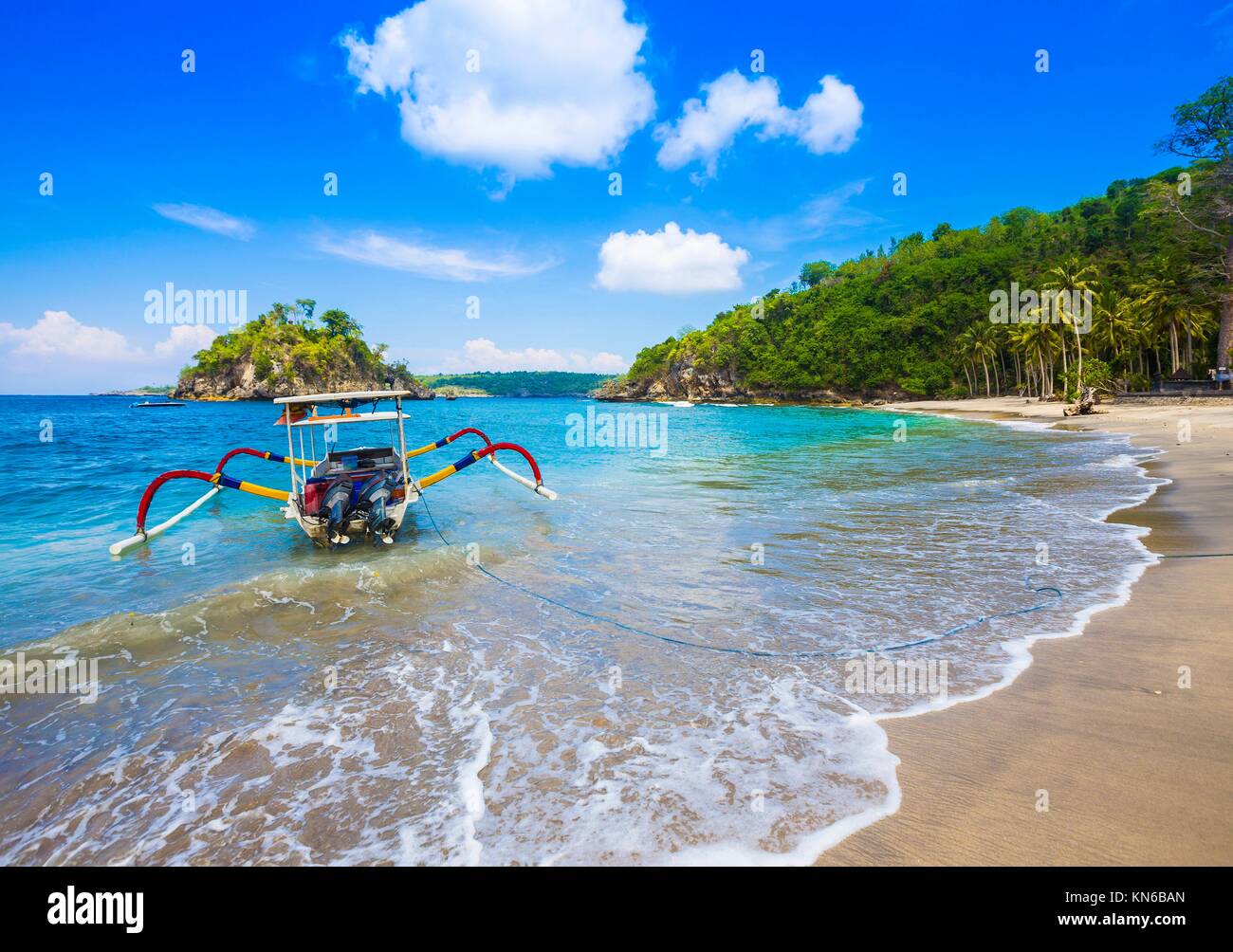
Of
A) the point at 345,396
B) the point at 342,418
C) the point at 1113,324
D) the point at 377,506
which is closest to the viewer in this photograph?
the point at 377,506

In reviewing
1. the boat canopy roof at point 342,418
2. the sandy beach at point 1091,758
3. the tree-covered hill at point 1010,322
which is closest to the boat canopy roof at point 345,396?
the boat canopy roof at point 342,418

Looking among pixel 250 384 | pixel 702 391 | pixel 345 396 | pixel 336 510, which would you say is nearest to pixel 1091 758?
pixel 336 510

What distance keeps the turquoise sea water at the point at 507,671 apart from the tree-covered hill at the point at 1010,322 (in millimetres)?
57109

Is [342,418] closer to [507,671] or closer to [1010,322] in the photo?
[507,671]

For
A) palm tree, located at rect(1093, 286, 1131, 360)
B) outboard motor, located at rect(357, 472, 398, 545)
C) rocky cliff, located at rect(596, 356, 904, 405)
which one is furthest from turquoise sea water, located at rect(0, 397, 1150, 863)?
rocky cliff, located at rect(596, 356, 904, 405)

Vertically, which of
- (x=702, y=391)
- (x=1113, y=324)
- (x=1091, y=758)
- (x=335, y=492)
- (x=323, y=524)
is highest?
(x=702, y=391)

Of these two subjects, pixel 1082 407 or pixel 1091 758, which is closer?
pixel 1091 758

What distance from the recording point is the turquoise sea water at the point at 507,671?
141 inches

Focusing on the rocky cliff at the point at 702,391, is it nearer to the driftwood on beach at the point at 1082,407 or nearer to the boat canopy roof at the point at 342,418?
the driftwood on beach at the point at 1082,407

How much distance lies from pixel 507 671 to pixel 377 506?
676cm

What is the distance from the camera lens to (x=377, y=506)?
1144cm
